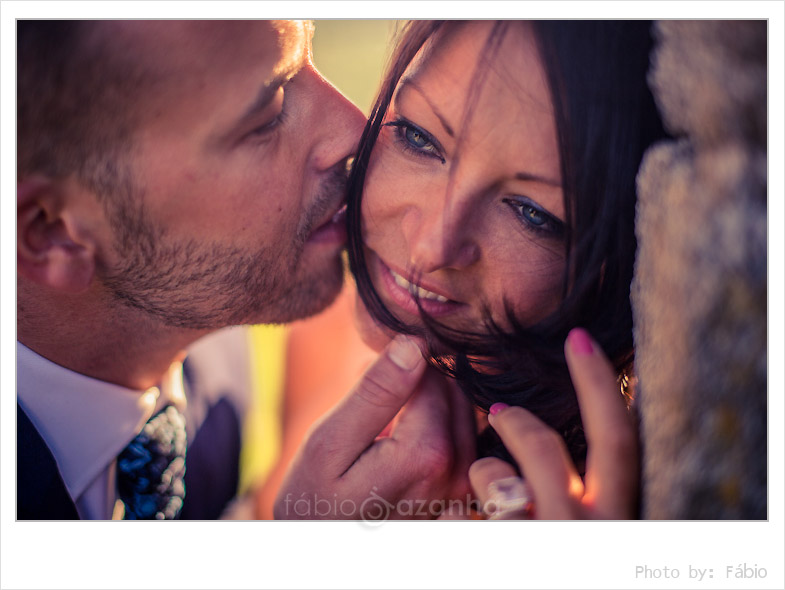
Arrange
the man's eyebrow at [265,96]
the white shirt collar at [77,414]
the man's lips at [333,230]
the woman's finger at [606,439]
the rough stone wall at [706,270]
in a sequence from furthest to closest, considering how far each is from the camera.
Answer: the man's lips at [333,230] → the white shirt collar at [77,414] → the man's eyebrow at [265,96] → the woman's finger at [606,439] → the rough stone wall at [706,270]

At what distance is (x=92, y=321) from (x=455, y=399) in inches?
31.6

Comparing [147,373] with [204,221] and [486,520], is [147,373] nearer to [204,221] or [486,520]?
[204,221]

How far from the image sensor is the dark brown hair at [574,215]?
37.0 inches

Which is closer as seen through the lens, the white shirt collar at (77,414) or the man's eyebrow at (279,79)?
the man's eyebrow at (279,79)

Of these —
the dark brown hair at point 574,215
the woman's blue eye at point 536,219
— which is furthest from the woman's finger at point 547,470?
the woman's blue eye at point 536,219

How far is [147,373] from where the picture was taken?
1.37 meters

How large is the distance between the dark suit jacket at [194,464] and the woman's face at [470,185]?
29.6 inches

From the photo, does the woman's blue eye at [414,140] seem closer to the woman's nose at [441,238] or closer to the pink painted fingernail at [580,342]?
the woman's nose at [441,238]

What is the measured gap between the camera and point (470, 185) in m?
1.01

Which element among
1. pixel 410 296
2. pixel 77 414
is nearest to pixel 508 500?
pixel 410 296

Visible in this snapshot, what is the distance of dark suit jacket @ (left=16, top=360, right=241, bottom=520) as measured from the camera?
110 cm

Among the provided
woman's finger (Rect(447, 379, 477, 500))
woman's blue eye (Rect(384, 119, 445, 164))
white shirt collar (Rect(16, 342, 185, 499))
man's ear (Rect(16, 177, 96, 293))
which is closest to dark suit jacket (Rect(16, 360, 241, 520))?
white shirt collar (Rect(16, 342, 185, 499))

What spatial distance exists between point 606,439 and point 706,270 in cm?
31

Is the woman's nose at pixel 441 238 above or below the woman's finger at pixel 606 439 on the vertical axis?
above
